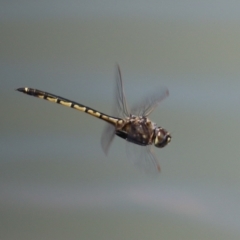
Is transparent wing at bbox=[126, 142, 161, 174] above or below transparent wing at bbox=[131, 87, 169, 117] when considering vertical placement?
below

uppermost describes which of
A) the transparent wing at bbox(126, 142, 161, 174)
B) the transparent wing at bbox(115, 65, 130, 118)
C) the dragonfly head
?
the transparent wing at bbox(115, 65, 130, 118)

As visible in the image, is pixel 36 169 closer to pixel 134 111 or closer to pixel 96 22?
pixel 96 22

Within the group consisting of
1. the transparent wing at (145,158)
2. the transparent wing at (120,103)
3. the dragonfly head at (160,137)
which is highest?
the transparent wing at (120,103)

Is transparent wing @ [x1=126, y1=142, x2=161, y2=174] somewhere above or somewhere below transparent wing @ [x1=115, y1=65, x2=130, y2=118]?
below

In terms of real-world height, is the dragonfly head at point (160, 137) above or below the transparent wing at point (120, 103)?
below

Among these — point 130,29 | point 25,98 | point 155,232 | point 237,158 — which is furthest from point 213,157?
point 25,98
